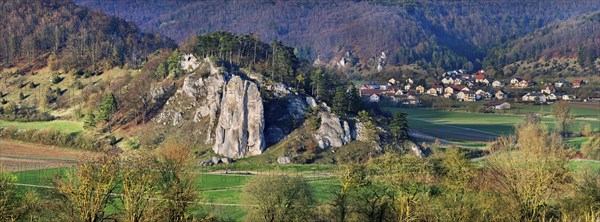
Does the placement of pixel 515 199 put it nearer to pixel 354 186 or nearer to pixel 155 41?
pixel 354 186

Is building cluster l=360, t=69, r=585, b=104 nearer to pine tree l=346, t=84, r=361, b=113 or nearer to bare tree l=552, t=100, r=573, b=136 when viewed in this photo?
bare tree l=552, t=100, r=573, b=136

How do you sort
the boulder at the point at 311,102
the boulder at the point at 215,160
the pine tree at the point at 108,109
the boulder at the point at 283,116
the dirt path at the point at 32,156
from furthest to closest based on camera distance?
1. the pine tree at the point at 108,109
2. the boulder at the point at 311,102
3. the boulder at the point at 283,116
4. the boulder at the point at 215,160
5. the dirt path at the point at 32,156

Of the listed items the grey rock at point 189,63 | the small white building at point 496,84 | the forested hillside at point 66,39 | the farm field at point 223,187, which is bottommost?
the farm field at point 223,187

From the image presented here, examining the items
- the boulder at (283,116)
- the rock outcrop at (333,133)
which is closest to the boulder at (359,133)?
the rock outcrop at (333,133)

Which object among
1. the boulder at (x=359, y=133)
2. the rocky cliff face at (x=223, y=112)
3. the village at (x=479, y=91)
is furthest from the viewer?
the village at (x=479, y=91)

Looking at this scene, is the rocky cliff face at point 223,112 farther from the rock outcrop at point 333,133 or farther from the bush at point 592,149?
the bush at point 592,149

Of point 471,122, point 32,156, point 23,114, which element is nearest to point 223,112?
point 32,156

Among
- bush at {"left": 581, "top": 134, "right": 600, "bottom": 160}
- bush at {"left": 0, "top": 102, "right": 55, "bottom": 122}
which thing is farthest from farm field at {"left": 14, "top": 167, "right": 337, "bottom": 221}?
bush at {"left": 581, "top": 134, "right": 600, "bottom": 160}
